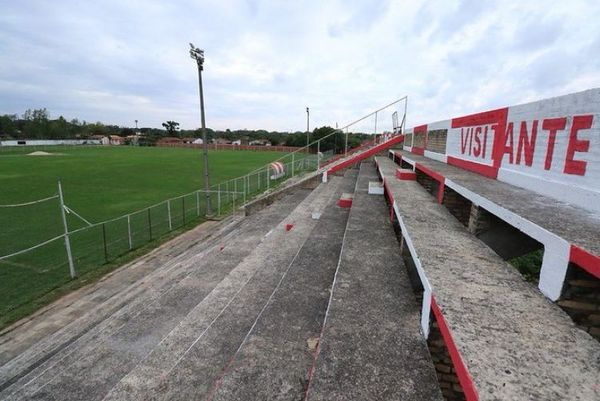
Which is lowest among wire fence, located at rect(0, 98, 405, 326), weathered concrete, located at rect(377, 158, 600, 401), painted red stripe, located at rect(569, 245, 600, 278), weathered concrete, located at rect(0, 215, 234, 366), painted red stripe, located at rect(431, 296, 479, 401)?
weathered concrete, located at rect(0, 215, 234, 366)

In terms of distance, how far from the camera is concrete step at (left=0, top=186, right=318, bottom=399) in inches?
159

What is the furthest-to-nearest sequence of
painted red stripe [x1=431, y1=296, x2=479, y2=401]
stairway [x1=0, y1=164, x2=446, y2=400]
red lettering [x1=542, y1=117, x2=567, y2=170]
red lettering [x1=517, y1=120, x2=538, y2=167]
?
red lettering [x1=517, y1=120, x2=538, y2=167] < red lettering [x1=542, y1=117, x2=567, y2=170] < stairway [x1=0, y1=164, x2=446, y2=400] < painted red stripe [x1=431, y1=296, x2=479, y2=401]

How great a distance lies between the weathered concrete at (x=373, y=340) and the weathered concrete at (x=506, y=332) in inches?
25.1

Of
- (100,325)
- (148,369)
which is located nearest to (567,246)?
(148,369)

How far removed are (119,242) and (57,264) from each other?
2.10 meters

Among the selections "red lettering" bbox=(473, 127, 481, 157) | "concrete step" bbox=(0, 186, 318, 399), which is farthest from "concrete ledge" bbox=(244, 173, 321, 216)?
"red lettering" bbox=(473, 127, 481, 157)

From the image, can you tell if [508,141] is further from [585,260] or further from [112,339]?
[112,339]

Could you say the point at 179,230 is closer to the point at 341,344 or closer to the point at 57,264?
the point at 57,264

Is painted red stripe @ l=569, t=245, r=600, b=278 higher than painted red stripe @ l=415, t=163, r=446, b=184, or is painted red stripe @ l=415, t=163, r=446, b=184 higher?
painted red stripe @ l=415, t=163, r=446, b=184

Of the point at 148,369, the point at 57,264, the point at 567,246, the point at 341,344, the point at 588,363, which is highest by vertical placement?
the point at 567,246

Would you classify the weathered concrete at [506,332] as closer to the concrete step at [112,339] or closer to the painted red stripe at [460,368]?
the painted red stripe at [460,368]

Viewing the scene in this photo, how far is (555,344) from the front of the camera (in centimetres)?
202

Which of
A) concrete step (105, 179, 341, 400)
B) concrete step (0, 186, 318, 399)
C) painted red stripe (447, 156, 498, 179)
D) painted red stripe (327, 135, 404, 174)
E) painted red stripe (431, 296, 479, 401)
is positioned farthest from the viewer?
painted red stripe (327, 135, 404, 174)

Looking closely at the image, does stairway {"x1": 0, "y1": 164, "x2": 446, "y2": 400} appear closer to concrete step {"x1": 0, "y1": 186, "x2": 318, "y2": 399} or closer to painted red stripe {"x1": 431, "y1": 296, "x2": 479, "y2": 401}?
concrete step {"x1": 0, "y1": 186, "x2": 318, "y2": 399}
